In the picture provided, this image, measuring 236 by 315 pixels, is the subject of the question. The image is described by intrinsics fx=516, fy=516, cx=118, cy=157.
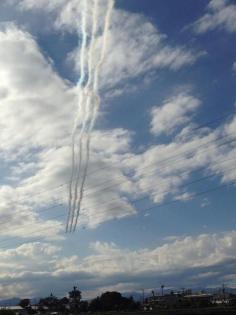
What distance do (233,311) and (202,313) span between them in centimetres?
1034

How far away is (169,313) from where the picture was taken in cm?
18562

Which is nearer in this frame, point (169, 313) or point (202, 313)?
point (202, 313)

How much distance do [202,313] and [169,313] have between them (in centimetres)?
1580

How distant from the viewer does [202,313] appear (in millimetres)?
173875

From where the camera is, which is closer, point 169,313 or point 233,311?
point 233,311

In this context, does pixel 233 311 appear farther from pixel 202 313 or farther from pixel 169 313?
pixel 169 313

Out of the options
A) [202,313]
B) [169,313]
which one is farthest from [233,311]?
[169,313]

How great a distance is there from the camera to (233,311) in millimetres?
173125
